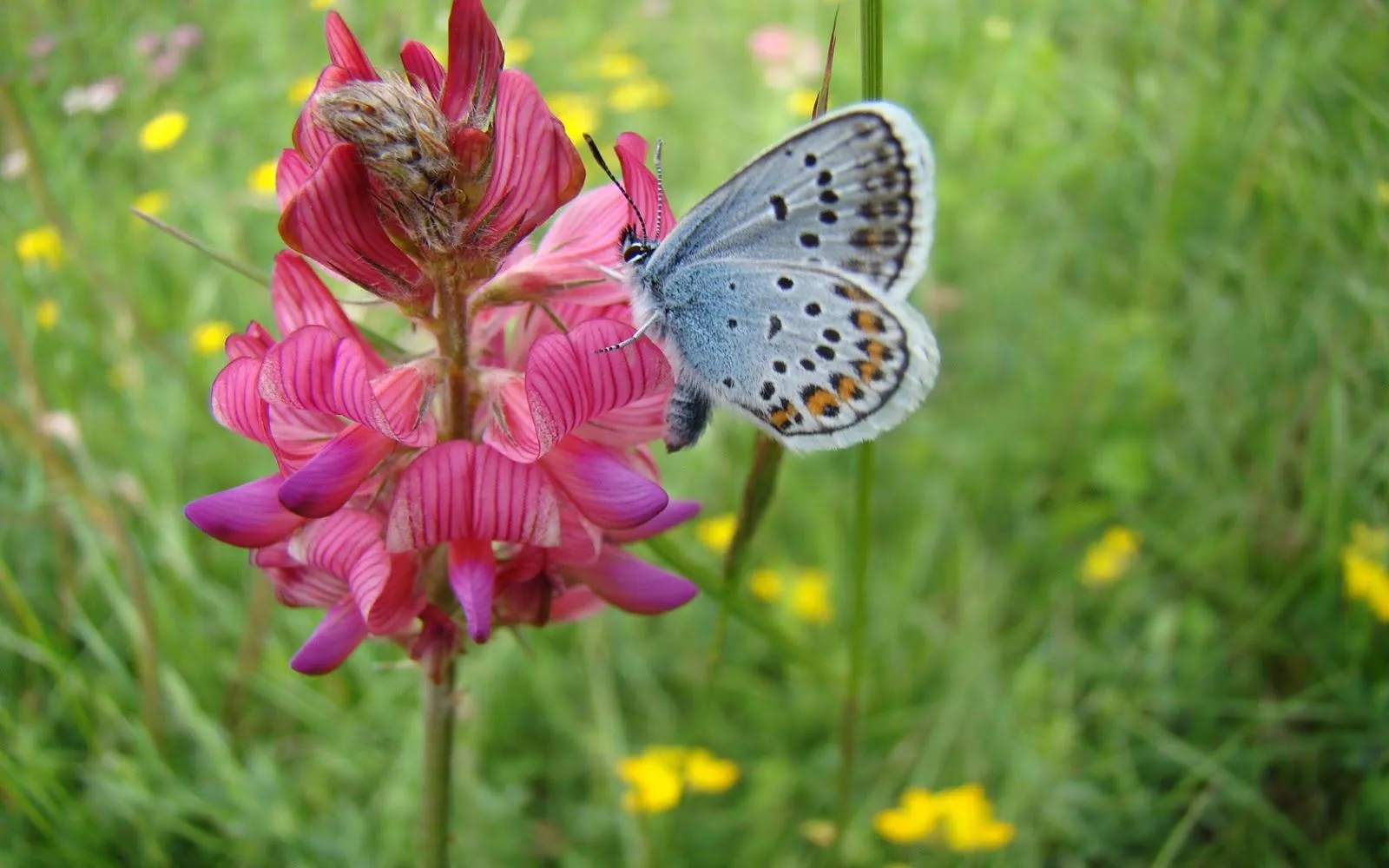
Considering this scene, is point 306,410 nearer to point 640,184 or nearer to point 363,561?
point 363,561

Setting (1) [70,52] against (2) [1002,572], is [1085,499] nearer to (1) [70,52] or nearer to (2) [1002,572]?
(2) [1002,572]

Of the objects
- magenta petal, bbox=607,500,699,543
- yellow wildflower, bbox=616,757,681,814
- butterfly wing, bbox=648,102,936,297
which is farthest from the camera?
yellow wildflower, bbox=616,757,681,814

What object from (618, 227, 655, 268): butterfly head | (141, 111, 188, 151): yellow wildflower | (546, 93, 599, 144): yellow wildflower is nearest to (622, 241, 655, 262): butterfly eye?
(618, 227, 655, 268): butterfly head

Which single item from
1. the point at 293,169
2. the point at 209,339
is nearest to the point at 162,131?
the point at 209,339

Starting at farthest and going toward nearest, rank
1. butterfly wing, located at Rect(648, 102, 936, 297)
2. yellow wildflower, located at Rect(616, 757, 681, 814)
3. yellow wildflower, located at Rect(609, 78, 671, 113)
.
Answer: yellow wildflower, located at Rect(609, 78, 671, 113) → yellow wildflower, located at Rect(616, 757, 681, 814) → butterfly wing, located at Rect(648, 102, 936, 297)

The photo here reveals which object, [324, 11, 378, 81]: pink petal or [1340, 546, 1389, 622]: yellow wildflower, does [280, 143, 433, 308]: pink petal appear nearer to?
[324, 11, 378, 81]: pink petal

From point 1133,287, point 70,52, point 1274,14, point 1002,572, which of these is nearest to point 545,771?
point 1002,572

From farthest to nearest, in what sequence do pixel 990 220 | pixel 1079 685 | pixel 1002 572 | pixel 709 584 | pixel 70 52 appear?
pixel 990 220, pixel 1002 572, pixel 1079 685, pixel 70 52, pixel 709 584
